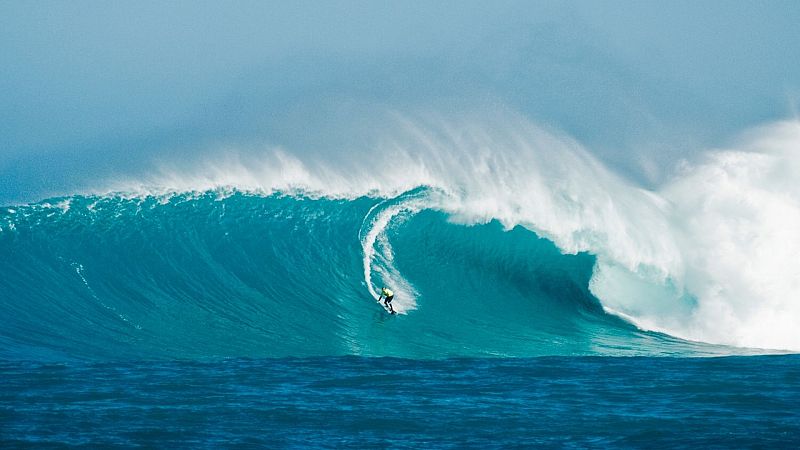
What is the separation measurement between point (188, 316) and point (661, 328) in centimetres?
840

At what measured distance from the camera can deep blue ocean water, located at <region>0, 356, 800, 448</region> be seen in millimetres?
9148

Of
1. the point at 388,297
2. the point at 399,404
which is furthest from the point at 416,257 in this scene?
the point at 399,404

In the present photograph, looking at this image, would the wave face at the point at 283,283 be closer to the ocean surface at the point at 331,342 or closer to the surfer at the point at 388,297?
the ocean surface at the point at 331,342

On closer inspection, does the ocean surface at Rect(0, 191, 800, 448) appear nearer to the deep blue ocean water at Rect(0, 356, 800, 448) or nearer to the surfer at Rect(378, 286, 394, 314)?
the deep blue ocean water at Rect(0, 356, 800, 448)

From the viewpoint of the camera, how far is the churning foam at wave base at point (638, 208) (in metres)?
17.8

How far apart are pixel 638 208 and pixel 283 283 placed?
26.2ft

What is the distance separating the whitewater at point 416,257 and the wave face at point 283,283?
4cm

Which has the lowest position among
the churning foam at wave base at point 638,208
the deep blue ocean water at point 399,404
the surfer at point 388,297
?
the deep blue ocean water at point 399,404

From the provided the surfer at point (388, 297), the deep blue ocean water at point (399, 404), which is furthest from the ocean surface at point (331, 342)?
the surfer at point (388, 297)

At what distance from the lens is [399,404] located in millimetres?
10531

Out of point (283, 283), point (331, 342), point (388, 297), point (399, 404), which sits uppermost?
point (283, 283)

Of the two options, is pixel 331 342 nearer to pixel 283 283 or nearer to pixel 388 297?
pixel 388 297

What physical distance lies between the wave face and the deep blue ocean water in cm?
121

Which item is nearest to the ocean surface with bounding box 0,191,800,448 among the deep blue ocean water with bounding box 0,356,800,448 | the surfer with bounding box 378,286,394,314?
the deep blue ocean water with bounding box 0,356,800,448
